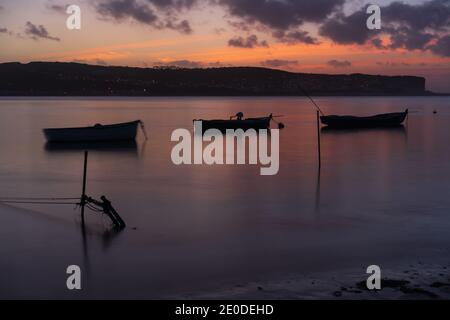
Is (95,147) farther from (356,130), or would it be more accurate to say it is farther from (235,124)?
(356,130)

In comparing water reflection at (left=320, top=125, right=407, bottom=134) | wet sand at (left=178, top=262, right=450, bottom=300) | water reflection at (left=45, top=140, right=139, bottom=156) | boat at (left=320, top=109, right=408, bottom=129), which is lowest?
wet sand at (left=178, top=262, right=450, bottom=300)

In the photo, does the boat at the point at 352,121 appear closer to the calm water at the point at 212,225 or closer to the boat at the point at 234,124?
the boat at the point at 234,124

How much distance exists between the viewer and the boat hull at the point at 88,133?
117 ft

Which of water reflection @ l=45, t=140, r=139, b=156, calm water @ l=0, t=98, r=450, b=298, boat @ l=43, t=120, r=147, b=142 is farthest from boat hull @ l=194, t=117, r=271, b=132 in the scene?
calm water @ l=0, t=98, r=450, b=298

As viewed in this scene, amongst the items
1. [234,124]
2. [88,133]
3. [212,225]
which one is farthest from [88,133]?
[212,225]

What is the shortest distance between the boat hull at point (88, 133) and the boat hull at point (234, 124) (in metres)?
10.5

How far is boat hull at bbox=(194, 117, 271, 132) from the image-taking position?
4606 centimetres

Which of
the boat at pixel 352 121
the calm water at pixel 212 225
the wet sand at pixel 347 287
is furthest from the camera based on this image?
the boat at pixel 352 121

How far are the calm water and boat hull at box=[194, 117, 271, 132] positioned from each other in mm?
18147

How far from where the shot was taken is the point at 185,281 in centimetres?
970

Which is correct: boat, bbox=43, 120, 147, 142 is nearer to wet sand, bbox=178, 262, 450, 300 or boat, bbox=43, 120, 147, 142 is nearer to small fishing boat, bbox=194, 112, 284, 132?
small fishing boat, bbox=194, 112, 284, 132

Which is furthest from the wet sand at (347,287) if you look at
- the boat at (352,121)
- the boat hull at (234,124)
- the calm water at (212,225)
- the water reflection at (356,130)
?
the boat at (352,121)
